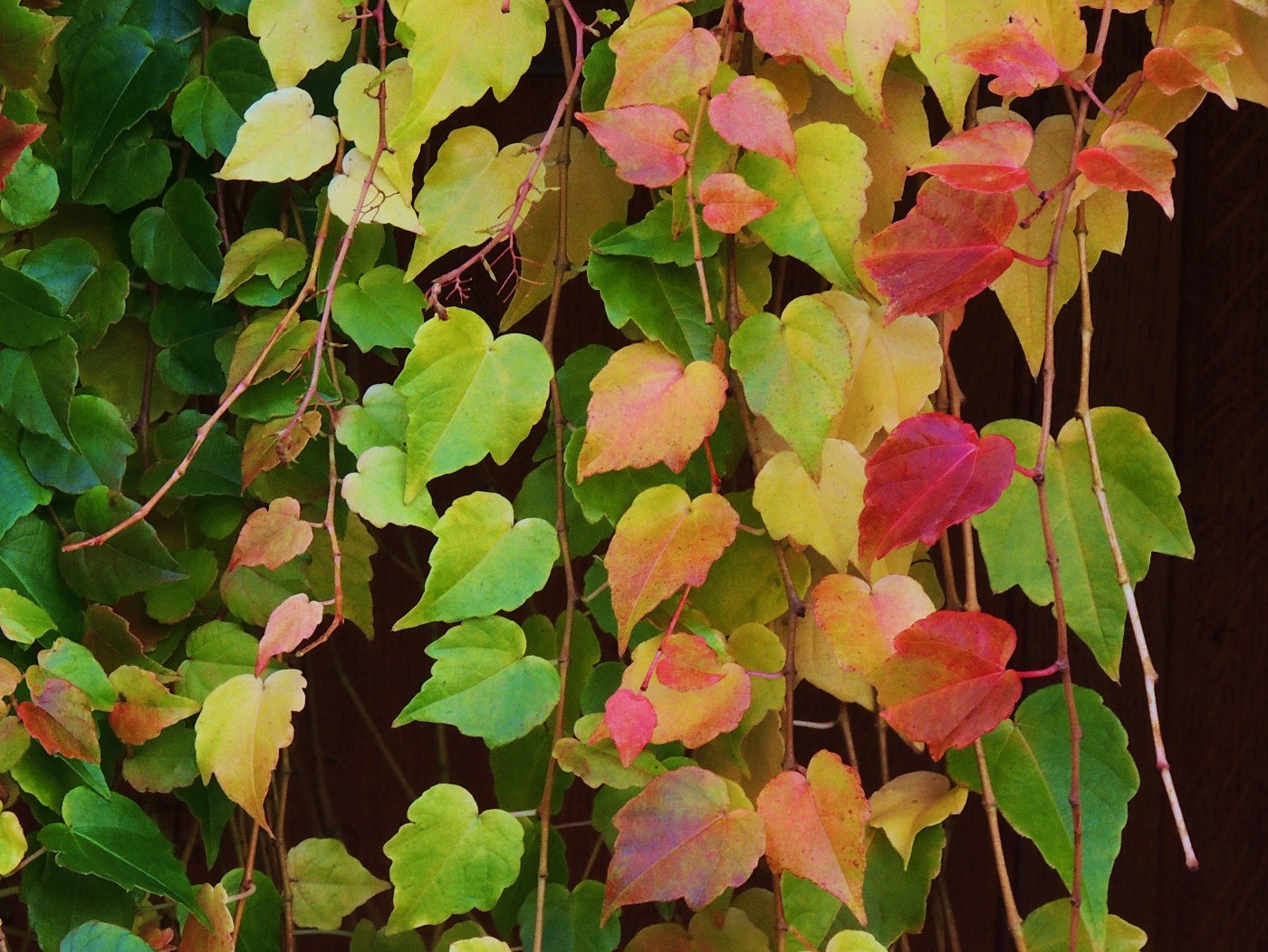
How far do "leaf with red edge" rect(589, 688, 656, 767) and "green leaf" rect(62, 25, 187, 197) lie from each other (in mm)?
401

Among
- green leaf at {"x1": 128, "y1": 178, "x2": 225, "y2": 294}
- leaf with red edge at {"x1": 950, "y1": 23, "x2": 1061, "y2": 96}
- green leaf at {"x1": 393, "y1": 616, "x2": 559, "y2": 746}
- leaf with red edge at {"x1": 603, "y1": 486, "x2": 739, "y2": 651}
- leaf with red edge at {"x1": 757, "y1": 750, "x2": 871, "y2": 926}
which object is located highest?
leaf with red edge at {"x1": 950, "y1": 23, "x2": 1061, "y2": 96}

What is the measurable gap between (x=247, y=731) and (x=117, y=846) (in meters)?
0.10

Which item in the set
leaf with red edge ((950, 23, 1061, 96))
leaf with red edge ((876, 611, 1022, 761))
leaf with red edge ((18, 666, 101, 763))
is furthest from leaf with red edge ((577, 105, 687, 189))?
leaf with red edge ((18, 666, 101, 763))

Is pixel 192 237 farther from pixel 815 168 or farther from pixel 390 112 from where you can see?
pixel 815 168

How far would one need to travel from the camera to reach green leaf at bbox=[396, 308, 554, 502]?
58 centimetres

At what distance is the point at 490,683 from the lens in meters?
0.59

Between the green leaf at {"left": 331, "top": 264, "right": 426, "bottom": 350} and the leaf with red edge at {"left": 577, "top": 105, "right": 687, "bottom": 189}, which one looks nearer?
the leaf with red edge at {"left": 577, "top": 105, "right": 687, "bottom": 189}

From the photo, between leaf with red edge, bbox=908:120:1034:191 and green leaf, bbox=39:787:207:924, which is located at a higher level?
leaf with red edge, bbox=908:120:1034:191

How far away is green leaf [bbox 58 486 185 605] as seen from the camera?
2.14 ft

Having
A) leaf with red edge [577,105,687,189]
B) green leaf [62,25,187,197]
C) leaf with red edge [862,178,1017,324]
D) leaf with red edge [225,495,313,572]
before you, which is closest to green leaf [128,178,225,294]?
green leaf [62,25,187,197]

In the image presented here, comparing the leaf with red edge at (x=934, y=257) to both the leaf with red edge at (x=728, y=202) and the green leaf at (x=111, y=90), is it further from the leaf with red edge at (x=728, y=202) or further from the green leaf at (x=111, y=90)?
the green leaf at (x=111, y=90)

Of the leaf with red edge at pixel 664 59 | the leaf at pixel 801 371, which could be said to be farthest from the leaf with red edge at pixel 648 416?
the leaf with red edge at pixel 664 59

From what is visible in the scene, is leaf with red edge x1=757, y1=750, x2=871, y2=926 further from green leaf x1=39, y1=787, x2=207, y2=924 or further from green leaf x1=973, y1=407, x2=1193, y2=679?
green leaf x1=39, y1=787, x2=207, y2=924

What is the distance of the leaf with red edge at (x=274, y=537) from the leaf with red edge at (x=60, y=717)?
10 cm
